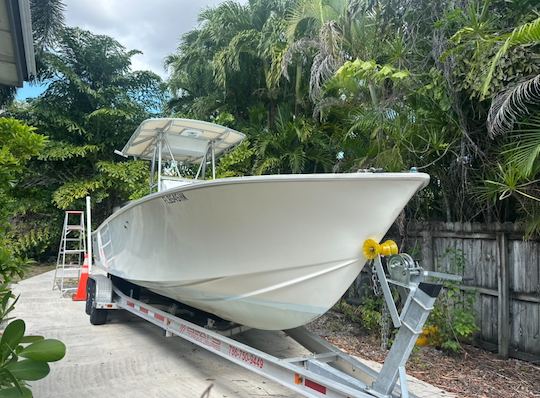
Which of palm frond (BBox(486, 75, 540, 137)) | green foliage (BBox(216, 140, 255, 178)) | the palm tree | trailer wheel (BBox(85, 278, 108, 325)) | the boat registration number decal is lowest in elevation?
trailer wheel (BBox(85, 278, 108, 325))

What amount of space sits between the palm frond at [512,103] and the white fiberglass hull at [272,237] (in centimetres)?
158

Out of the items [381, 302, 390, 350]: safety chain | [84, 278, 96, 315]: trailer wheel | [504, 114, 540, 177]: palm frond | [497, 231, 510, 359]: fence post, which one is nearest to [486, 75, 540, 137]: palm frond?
[504, 114, 540, 177]: palm frond

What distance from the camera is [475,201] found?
498 centimetres

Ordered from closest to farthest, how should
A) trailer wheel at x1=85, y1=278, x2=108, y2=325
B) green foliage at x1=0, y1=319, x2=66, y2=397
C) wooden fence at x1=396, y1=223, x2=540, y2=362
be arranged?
green foliage at x1=0, y1=319, x2=66, y2=397 → wooden fence at x1=396, y1=223, x2=540, y2=362 → trailer wheel at x1=85, y1=278, x2=108, y2=325

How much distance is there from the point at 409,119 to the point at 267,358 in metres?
3.43

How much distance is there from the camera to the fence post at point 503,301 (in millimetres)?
4602

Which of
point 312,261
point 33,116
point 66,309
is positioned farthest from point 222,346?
point 33,116

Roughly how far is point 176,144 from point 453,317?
4088mm

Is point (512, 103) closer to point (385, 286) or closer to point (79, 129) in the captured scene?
point (385, 286)

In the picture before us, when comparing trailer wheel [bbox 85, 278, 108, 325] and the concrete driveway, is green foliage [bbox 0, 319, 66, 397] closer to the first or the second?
the concrete driveway

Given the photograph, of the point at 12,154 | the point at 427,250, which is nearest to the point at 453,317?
the point at 427,250

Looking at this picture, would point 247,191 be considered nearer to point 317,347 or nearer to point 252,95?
point 317,347

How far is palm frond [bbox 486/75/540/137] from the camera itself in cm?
382

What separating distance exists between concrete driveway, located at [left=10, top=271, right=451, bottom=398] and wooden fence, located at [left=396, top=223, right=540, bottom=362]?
1290mm
